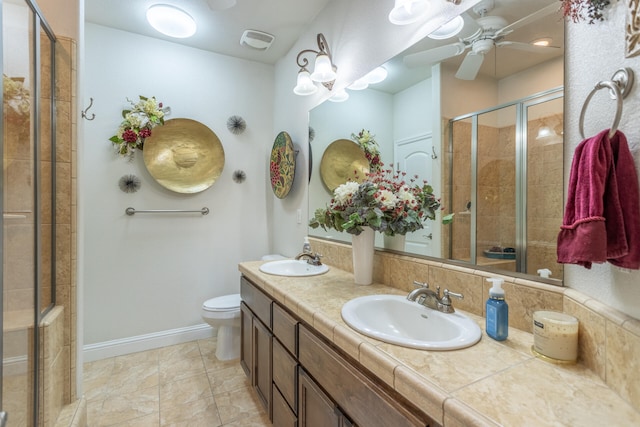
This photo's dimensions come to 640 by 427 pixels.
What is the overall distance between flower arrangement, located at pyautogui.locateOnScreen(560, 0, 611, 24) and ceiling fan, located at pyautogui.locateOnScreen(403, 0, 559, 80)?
12 cm

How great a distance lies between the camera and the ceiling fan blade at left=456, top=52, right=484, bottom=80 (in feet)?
3.79

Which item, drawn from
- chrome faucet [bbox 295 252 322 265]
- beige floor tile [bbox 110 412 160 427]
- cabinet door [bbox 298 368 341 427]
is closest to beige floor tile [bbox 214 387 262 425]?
beige floor tile [bbox 110 412 160 427]

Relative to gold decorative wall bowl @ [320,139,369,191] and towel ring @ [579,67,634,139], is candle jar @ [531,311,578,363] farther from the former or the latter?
gold decorative wall bowl @ [320,139,369,191]

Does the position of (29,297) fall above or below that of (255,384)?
above

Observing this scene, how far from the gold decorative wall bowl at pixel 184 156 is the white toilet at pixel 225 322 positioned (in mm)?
1015

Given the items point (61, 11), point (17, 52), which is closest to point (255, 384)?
point (17, 52)

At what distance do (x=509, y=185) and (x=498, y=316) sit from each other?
0.47 metres

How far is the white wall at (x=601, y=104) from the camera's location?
667mm

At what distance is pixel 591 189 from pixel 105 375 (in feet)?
9.49

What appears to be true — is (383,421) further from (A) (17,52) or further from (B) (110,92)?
(B) (110,92)

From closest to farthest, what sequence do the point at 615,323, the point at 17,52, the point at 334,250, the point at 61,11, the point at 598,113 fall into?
the point at 615,323, the point at 598,113, the point at 17,52, the point at 61,11, the point at 334,250

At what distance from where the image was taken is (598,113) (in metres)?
0.77

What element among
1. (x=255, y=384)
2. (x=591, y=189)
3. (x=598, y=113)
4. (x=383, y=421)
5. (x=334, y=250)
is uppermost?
(x=598, y=113)

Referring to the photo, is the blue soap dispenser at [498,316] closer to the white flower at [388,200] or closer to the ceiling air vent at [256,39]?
the white flower at [388,200]
